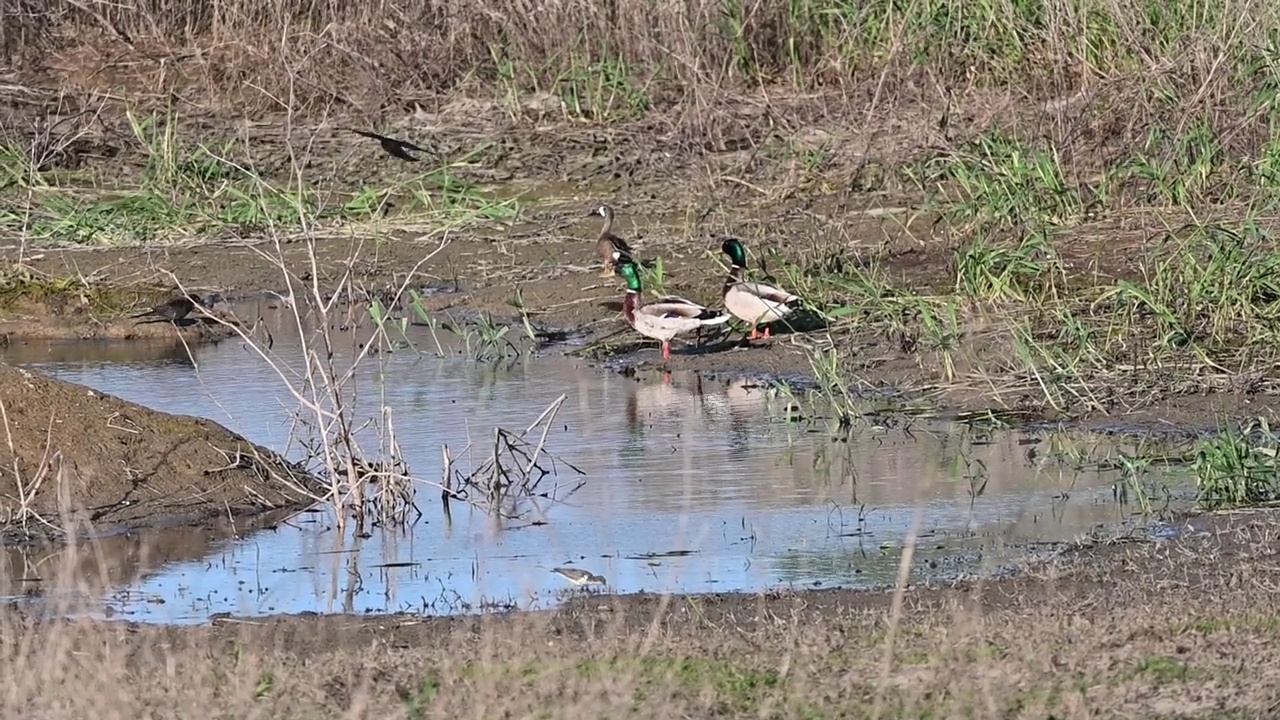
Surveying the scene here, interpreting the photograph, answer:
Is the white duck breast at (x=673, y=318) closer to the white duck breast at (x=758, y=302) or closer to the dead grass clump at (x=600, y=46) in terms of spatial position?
the white duck breast at (x=758, y=302)

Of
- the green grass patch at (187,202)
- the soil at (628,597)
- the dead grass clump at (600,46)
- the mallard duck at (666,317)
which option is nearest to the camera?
the soil at (628,597)

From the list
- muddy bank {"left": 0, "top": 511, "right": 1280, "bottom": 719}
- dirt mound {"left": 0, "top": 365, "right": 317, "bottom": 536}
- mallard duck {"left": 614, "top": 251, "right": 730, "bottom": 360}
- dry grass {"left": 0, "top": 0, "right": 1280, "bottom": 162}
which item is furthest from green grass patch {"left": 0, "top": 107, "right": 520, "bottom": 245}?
muddy bank {"left": 0, "top": 511, "right": 1280, "bottom": 719}

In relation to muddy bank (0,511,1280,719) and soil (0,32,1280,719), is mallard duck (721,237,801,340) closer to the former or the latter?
soil (0,32,1280,719)

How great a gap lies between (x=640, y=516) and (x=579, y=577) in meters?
1.03

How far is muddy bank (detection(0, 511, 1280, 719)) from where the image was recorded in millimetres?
5090

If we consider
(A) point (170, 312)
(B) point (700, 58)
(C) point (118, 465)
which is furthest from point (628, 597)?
(B) point (700, 58)

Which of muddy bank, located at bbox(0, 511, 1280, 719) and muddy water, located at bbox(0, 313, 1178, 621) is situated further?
muddy water, located at bbox(0, 313, 1178, 621)

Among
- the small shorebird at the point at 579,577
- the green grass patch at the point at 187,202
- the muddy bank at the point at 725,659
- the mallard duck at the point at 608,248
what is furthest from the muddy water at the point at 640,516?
the green grass patch at the point at 187,202

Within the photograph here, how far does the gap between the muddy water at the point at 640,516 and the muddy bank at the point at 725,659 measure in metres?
0.52

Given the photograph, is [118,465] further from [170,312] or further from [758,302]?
[170,312]

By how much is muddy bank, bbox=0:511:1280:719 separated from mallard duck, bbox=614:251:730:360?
203 inches

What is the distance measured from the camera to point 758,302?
39.1ft

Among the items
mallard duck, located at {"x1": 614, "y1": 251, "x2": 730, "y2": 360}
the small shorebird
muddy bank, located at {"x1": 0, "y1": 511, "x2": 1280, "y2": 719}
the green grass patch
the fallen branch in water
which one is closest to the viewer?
muddy bank, located at {"x1": 0, "y1": 511, "x2": 1280, "y2": 719}

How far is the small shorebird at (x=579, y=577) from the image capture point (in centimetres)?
748
